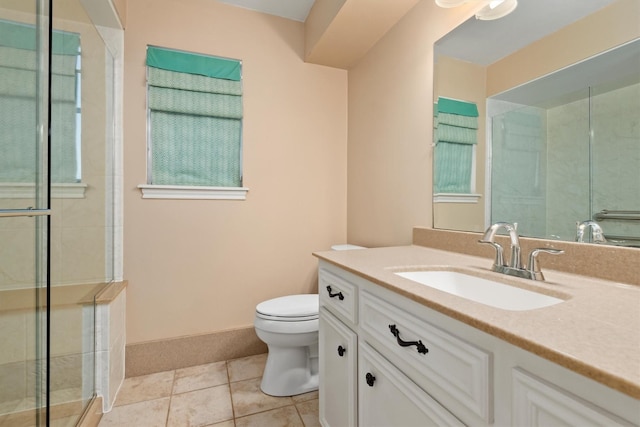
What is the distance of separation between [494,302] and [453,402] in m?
0.41

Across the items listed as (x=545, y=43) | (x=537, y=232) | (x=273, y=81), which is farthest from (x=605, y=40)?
(x=273, y=81)

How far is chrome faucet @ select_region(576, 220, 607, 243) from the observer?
92cm

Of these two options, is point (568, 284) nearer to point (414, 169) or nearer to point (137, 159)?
point (414, 169)

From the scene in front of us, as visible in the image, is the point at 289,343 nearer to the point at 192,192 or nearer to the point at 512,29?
the point at 192,192

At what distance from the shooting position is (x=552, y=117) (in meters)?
1.03

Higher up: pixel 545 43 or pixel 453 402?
pixel 545 43

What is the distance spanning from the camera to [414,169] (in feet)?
5.64

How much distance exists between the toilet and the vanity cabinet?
0.33 metres

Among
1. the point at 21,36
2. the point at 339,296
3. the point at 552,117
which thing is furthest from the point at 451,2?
the point at 21,36

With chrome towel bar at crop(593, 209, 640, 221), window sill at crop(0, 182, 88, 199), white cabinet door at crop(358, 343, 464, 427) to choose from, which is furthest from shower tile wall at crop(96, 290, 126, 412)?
chrome towel bar at crop(593, 209, 640, 221)

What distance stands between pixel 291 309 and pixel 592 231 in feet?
4.48

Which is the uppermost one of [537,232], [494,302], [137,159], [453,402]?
[137,159]

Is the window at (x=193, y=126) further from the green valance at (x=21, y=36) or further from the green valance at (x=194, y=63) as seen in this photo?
the green valance at (x=21, y=36)

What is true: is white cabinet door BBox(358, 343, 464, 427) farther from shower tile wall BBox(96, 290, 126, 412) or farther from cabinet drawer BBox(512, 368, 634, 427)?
shower tile wall BBox(96, 290, 126, 412)
